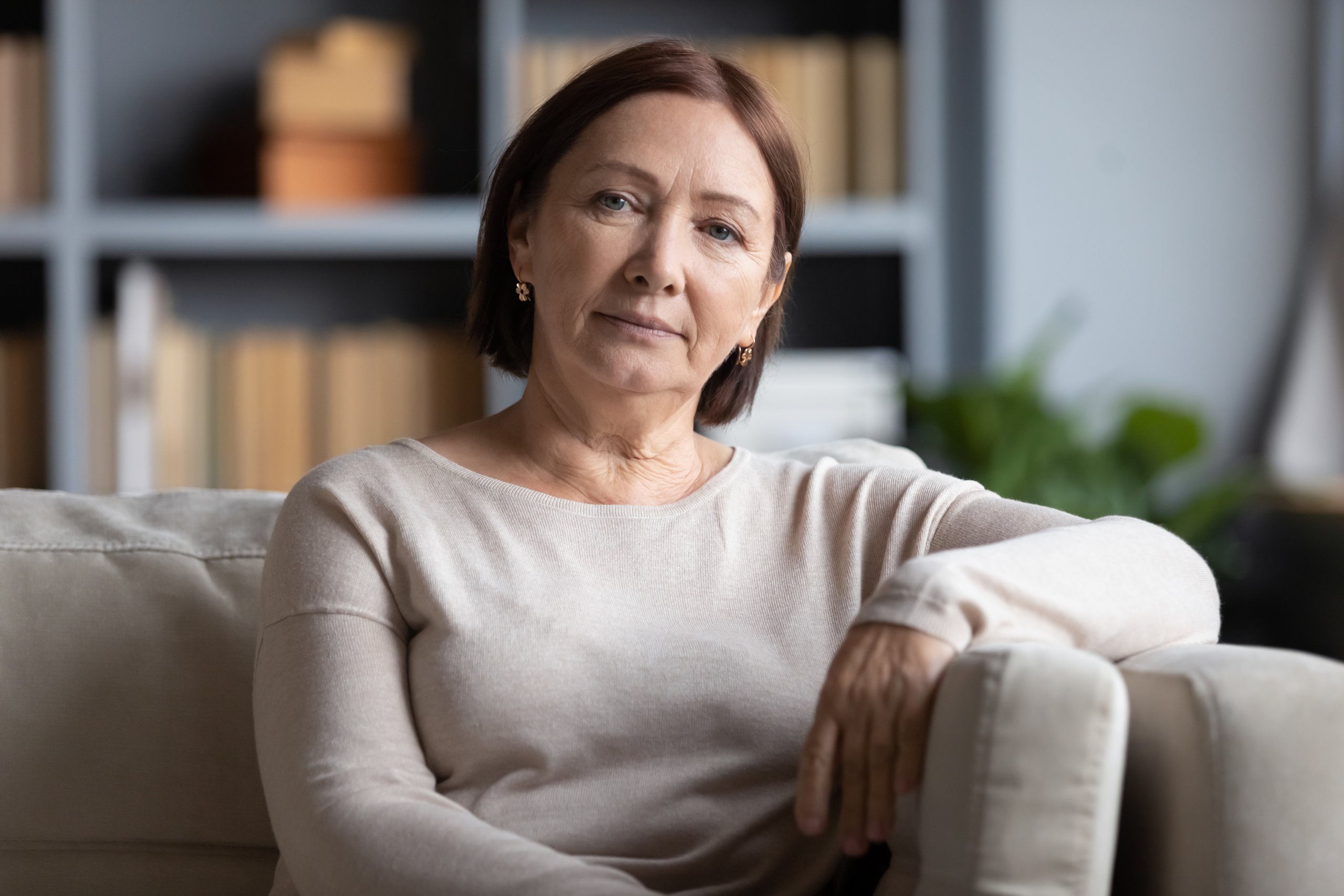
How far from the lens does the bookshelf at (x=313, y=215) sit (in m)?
2.86

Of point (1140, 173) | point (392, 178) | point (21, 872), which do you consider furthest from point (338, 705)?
point (1140, 173)

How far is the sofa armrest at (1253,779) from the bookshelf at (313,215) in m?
2.12

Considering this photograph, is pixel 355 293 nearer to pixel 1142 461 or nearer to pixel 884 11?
pixel 884 11

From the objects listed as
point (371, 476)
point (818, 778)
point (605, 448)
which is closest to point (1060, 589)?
point (818, 778)

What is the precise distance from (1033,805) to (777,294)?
73cm

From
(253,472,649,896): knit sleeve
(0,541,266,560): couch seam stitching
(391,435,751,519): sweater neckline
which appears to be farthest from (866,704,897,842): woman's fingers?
(0,541,266,560): couch seam stitching

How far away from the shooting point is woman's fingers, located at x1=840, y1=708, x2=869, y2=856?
909mm

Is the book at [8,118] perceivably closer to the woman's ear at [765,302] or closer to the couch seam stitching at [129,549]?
the couch seam stitching at [129,549]

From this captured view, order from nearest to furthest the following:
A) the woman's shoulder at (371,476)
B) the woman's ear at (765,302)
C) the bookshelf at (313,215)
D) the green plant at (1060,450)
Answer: the woman's shoulder at (371,476) < the woman's ear at (765,302) < the green plant at (1060,450) < the bookshelf at (313,215)

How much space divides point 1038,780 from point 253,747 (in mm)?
791

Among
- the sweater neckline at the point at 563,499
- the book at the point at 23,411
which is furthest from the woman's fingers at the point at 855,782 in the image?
the book at the point at 23,411

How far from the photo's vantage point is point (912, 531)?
3.98ft

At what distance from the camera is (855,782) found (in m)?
0.91

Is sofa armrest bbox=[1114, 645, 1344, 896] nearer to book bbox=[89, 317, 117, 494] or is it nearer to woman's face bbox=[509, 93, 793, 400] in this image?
woman's face bbox=[509, 93, 793, 400]
